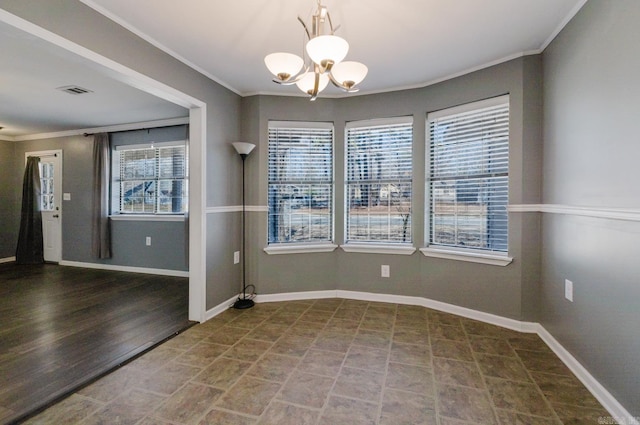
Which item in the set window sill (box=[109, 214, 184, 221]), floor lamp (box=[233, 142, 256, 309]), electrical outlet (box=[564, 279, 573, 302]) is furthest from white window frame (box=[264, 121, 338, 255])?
electrical outlet (box=[564, 279, 573, 302])

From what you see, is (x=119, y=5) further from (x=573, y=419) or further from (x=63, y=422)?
(x=573, y=419)

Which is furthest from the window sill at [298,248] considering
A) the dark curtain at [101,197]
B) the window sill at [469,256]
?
the dark curtain at [101,197]

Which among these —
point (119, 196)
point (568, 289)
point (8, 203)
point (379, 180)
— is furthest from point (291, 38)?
point (8, 203)

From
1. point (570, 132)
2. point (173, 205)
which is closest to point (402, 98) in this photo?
point (570, 132)

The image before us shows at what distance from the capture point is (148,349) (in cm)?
237

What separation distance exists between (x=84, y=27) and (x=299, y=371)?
104 inches

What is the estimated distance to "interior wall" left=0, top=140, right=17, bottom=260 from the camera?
5.62m

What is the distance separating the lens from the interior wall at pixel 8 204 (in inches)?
221

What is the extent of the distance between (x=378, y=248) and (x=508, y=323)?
55.5 inches

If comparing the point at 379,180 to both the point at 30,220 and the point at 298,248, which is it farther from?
the point at 30,220

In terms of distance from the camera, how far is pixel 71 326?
2783 mm

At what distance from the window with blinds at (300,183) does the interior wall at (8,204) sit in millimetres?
5658

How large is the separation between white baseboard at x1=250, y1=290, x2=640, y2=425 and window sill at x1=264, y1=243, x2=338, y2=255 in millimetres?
502

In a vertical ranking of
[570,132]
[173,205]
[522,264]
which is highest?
[570,132]
